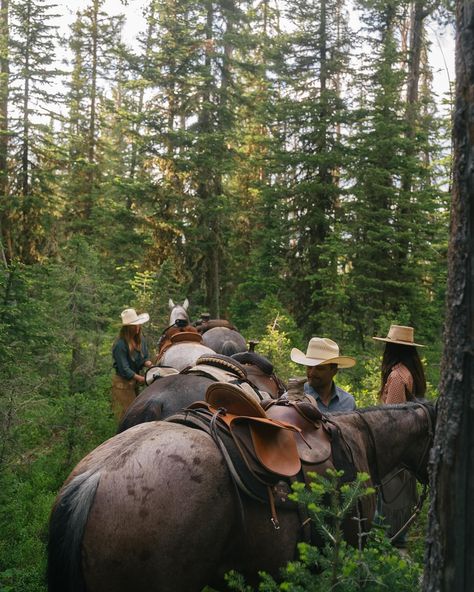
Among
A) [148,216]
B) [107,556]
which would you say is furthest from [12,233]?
[107,556]

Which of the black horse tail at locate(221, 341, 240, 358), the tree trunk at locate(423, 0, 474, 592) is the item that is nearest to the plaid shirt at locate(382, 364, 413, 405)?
the tree trunk at locate(423, 0, 474, 592)

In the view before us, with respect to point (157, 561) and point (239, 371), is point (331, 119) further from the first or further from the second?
point (157, 561)

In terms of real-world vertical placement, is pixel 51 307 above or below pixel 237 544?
above

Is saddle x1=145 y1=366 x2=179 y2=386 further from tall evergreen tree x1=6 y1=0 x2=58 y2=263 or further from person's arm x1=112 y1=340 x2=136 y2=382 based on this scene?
tall evergreen tree x1=6 y1=0 x2=58 y2=263

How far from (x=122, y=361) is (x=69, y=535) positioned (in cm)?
453

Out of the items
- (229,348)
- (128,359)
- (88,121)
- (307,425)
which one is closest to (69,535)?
(307,425)

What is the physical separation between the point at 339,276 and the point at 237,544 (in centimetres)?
1161

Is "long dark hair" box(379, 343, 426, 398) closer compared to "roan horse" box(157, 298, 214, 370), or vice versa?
"long dark hair" box(379, 343, 426, 398)

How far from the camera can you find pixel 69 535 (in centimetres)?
268

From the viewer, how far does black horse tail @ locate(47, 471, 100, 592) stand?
105 inches

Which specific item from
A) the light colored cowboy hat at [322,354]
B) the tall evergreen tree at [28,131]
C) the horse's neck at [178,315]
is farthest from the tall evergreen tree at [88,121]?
the light colored cowboy hat at [322,354]

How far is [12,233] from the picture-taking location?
1678 centimetres

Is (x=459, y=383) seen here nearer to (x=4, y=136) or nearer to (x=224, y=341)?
(x=224, y=341)

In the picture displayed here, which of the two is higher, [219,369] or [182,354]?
[219,369]
